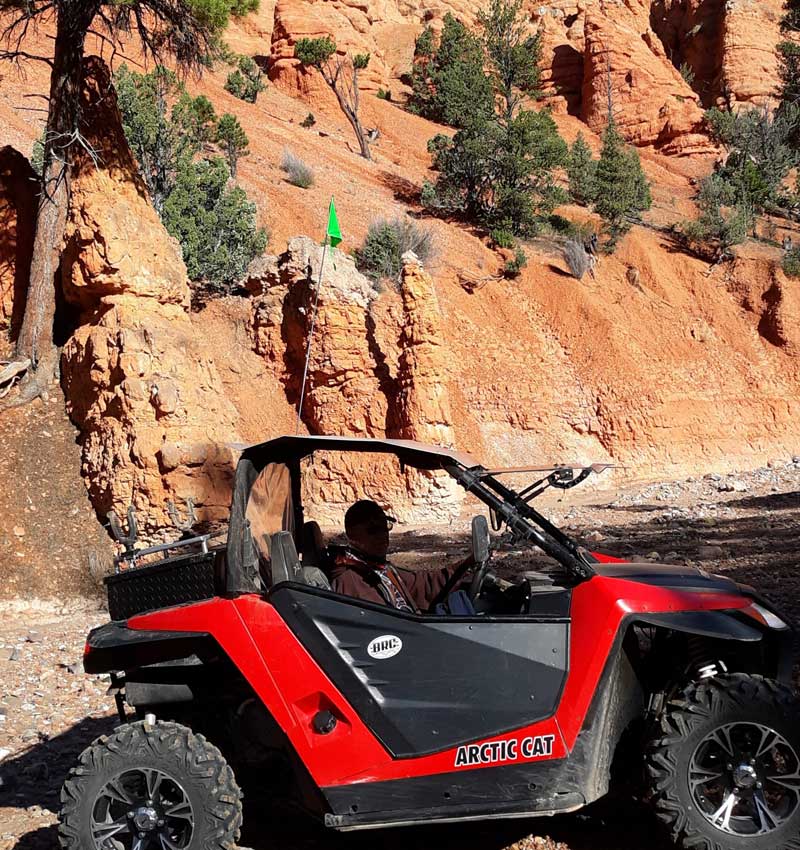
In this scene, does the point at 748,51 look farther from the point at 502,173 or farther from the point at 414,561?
the point at 414,561

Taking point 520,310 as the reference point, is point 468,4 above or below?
above

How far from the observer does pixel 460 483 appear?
4.08 m

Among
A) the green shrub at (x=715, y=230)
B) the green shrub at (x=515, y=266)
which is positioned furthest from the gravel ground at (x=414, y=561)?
the green shrub at (x=715, y=230)

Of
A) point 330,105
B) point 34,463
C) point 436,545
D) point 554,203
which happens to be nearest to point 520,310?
point 554,203

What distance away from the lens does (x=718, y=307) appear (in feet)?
94.7

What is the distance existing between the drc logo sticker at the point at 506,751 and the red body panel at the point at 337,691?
0.8 inches

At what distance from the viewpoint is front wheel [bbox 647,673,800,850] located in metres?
3.69

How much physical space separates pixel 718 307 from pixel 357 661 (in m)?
27.3

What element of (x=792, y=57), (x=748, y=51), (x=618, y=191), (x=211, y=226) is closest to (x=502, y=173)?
(x=618, y=191)

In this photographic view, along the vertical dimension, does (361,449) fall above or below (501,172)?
below

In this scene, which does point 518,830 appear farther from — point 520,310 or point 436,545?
point 520,310

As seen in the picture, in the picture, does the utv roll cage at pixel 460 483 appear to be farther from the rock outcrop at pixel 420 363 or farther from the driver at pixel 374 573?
the rock outcrop at pixel 420 363

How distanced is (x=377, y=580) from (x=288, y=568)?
47 cm

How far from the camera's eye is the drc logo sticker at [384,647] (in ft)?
12.8
